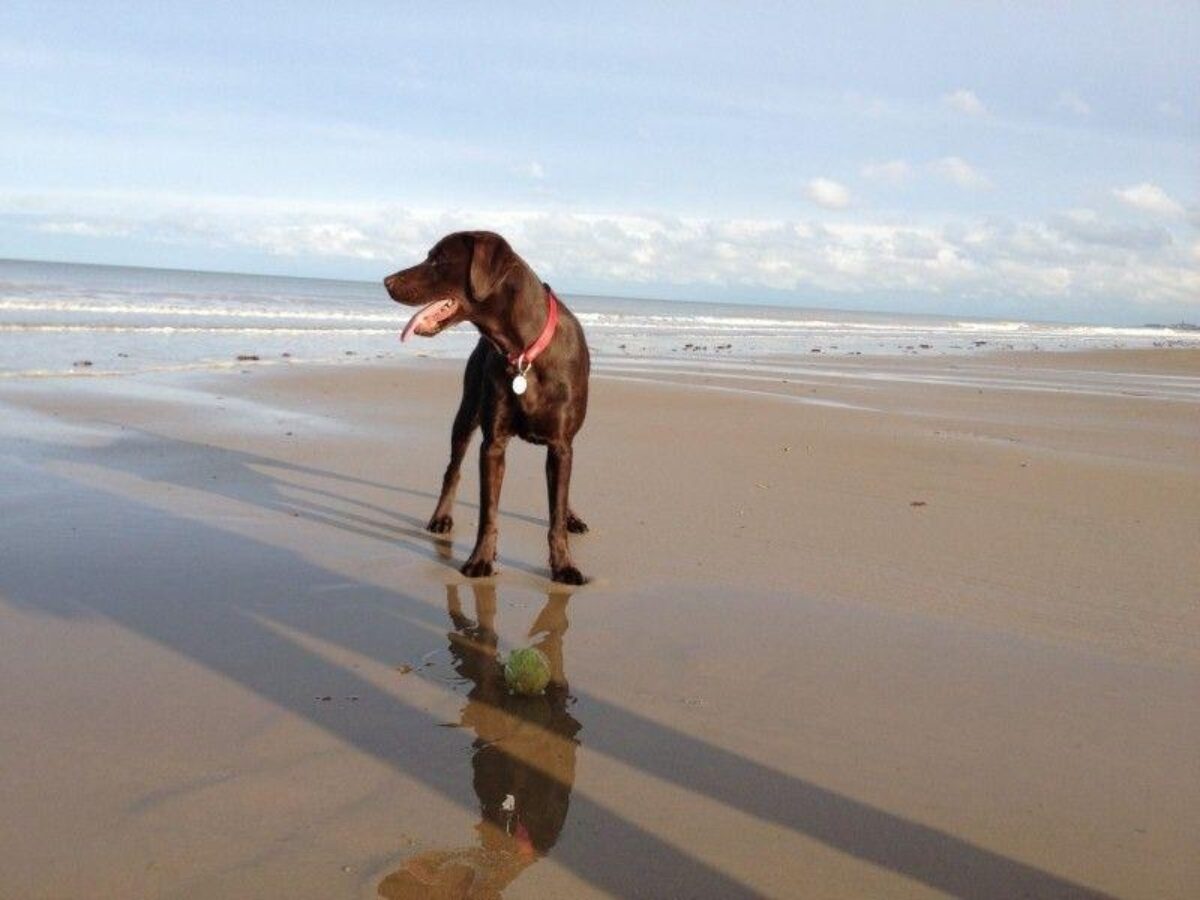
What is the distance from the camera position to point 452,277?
4.71 m

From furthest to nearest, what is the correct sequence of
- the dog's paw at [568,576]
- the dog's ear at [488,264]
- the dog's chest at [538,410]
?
1. the dog's chest at [538,410]
2. the dog's paw at [568,576]
3. the dog's ear at [488,264]

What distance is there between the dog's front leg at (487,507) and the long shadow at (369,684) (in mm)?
508

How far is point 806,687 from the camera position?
3.60 meters

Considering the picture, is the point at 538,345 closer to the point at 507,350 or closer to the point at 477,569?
the point at 507,350

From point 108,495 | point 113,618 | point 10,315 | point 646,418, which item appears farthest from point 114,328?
point 113,618

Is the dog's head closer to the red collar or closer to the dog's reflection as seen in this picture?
the red collar

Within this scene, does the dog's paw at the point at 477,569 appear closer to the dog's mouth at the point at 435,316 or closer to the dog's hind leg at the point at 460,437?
the dog's hind leg at the point at 460,437

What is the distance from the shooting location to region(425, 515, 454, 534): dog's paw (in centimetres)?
584

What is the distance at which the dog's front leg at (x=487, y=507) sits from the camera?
4.93m

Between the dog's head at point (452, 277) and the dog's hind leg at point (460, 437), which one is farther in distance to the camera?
the dog's hind leg at point (460, 437)

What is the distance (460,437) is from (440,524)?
0.54m

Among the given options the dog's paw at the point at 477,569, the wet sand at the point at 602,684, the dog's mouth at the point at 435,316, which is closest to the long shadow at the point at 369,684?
the wet sand at the point at 602,684

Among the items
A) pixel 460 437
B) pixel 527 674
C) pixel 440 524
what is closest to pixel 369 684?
pixel 527 674

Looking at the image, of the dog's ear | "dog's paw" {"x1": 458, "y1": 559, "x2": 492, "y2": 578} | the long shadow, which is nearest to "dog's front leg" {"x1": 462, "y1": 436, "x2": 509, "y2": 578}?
"dog's paw" {"x1": 458, "y1": 559, "x2": 492, "y2": 578}
